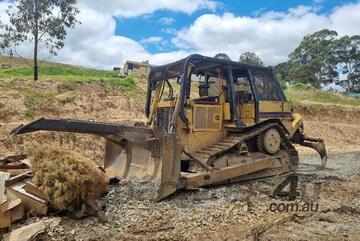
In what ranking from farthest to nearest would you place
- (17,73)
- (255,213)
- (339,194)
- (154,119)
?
1. (17,73)
2. (154,119)
3. (339,194)
4. (255,213)

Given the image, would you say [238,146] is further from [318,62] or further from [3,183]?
[318,62]

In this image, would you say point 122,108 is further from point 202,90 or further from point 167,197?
point 167,197

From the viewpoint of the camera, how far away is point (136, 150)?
820cm

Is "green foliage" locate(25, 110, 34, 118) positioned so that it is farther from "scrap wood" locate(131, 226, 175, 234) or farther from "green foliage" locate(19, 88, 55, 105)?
"scrap wood" locate(131, 226, 175, 234)

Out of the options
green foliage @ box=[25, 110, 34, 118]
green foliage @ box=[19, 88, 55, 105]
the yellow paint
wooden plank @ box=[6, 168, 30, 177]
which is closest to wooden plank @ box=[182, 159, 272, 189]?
the yellow paint

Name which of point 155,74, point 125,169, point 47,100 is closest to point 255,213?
point 125,169

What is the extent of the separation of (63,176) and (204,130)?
344 centimetres

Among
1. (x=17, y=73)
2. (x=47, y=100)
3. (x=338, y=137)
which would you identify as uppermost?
(x=17, y=73)

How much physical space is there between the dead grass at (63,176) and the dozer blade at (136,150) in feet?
1.46

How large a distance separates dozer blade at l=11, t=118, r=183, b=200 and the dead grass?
1.46 ft

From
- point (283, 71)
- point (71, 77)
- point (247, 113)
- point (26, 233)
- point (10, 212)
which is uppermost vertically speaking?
point (283, 71)

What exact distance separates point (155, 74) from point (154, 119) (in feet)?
3.61

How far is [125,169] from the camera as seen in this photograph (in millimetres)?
8352

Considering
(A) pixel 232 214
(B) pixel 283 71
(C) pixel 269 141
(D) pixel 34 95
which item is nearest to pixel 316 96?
(B) pixel 283 71
